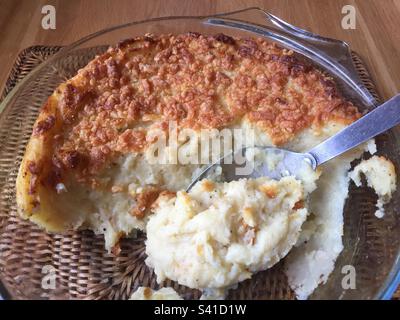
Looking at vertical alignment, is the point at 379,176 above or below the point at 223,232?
above

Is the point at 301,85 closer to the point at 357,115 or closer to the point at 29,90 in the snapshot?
the point at 357,115

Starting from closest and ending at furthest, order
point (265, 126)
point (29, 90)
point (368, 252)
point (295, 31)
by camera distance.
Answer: point (368, 252)
point (265, 126)
point (29, 90)
point (295, 31)

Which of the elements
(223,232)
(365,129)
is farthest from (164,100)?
(365,129)

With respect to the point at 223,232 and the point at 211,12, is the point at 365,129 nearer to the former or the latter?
the point at 223,232

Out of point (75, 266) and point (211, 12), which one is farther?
point (211, 12)

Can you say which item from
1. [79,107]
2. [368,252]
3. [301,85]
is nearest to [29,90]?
[79,107]
